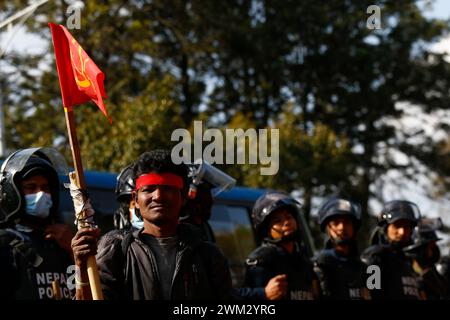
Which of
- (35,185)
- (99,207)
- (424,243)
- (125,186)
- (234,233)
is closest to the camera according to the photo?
(35,185)

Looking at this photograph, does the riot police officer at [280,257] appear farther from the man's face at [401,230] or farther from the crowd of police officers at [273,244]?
the man's face at [401,230]

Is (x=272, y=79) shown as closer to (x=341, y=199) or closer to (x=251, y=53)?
(x=251, y=53)

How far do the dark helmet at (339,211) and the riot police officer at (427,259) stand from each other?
4.07 feet

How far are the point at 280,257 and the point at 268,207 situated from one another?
367mm

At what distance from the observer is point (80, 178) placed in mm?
4602

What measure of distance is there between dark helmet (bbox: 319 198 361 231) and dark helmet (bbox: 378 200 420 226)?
2.11 ft

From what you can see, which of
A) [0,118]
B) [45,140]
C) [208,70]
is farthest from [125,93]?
[0,118]

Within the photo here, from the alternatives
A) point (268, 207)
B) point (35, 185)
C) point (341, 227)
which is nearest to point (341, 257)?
point (341, 227)

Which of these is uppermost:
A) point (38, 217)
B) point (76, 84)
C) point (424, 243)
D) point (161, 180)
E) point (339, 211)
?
point (76, 84)

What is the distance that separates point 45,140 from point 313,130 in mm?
9504

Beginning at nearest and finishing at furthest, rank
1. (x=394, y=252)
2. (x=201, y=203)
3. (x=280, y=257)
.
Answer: (x=280, y=257), (x=201, y=203), (x=394, y=252)

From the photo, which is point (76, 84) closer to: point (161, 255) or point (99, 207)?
point (161, 255)

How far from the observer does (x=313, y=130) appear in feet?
84.0

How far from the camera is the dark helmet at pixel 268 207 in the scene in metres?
7.34
